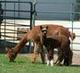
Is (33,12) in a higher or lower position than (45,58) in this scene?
higher

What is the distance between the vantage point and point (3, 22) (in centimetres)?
1988

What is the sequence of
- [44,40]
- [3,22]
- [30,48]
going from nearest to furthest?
[44,40] → [30,48] → [3,22]

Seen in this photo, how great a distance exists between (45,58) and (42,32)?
114 centimetres

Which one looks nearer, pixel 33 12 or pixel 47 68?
pixel 47 68

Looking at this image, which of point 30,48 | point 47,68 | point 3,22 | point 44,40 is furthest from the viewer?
point 3,22

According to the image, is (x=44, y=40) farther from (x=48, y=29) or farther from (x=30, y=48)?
(x=30, y=48)

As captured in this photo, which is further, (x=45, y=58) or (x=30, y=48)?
(x=30, y=48)

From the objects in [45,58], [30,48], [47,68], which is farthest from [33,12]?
[47,68]

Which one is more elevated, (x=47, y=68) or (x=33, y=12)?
(x=33, y=12)

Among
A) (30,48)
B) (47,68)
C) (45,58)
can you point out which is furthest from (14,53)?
(30,48)

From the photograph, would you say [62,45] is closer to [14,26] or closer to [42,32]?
[42,32]

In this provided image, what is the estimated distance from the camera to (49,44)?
1346cm

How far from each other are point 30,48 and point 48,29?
4865 mm

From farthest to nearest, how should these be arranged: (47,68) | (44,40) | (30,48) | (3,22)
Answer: (3,22) < (30,48) < (44,40) < (47,68)
